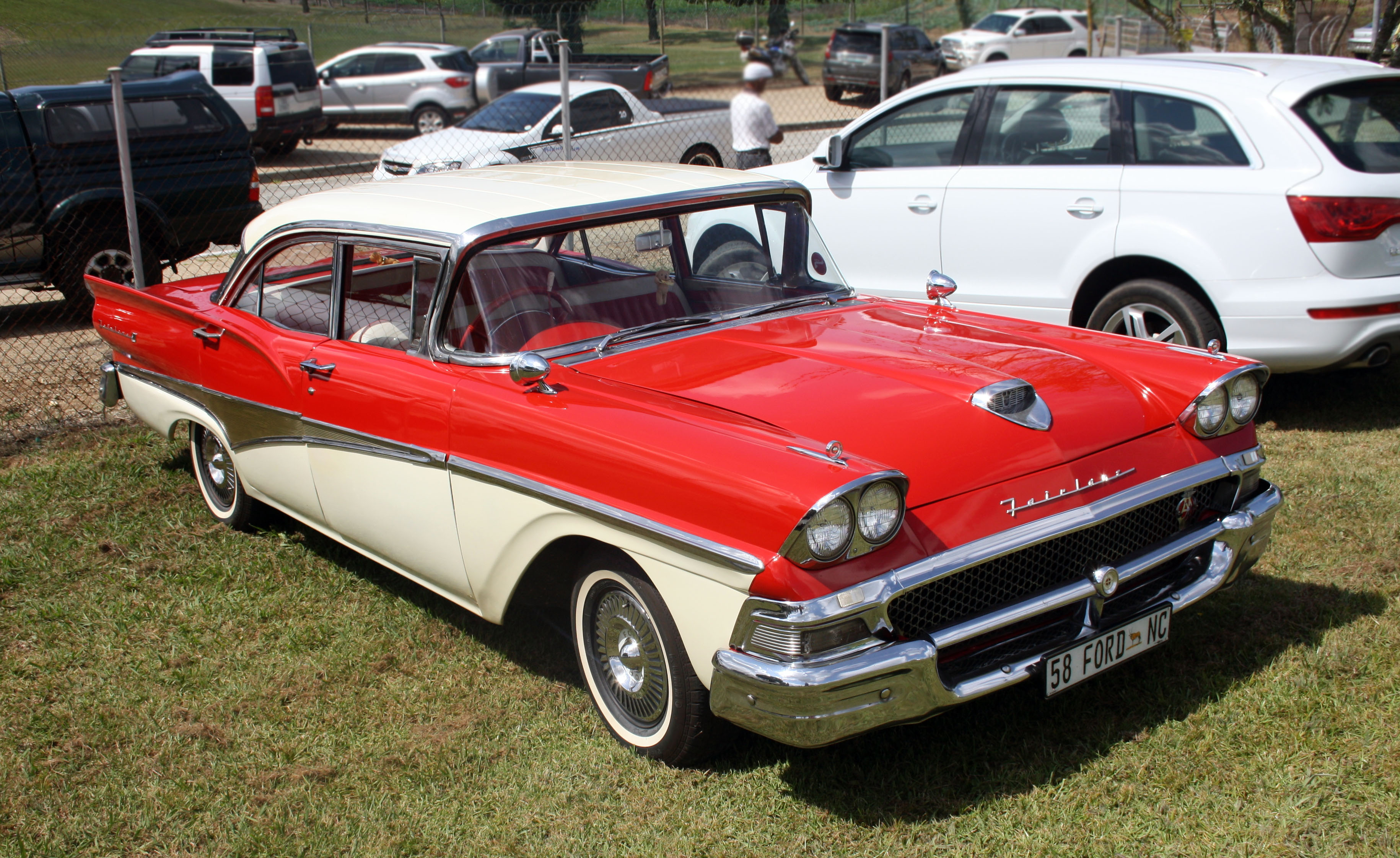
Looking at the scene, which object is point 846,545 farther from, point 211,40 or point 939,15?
point 939,15

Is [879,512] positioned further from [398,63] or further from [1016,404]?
[398,63]

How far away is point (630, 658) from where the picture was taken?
3.33 meters

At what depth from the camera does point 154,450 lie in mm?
6328

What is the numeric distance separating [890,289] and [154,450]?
4308mm

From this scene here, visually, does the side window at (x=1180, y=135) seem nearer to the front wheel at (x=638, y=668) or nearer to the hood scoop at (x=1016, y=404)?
the hood scoop at (x=1016, y=404)

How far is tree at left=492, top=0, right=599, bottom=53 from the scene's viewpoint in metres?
15.7

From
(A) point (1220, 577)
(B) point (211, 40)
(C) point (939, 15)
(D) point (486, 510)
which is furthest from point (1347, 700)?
(C) point (939, 15)

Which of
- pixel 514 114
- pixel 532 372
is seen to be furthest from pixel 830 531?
pixel 514 114

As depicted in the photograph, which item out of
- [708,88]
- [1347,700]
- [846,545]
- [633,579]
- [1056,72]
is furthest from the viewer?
[708,88]

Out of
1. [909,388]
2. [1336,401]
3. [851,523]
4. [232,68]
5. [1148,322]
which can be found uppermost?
[232,68]

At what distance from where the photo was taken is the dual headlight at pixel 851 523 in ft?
8.79

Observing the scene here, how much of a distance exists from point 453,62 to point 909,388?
2065 centimetres

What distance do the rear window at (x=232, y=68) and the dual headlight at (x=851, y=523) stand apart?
59.3 feet

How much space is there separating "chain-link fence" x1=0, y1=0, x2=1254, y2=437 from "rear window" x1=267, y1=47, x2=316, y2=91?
0.05m
